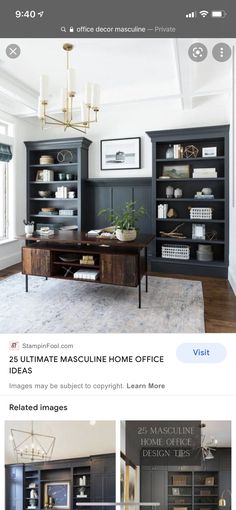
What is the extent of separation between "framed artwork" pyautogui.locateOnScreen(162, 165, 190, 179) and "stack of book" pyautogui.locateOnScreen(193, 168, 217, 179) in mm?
117

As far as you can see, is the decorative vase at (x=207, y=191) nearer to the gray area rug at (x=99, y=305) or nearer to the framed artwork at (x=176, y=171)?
the framed artwork at (x=176, y=171)

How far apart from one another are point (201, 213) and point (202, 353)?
302 centimetres

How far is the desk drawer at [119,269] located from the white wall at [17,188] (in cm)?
104

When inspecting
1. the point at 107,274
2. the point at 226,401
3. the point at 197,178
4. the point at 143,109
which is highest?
the point at 143,109

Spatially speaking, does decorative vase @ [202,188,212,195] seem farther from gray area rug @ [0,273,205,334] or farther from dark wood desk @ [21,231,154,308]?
dark wood desk @ [21,231,154,308]

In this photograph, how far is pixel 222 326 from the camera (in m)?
1.03

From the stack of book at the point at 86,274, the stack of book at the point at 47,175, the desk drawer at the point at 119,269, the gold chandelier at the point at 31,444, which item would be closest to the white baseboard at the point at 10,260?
the stack of book at the point at 86,274

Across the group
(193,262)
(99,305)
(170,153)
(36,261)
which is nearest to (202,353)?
(99,305)

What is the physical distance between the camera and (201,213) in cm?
336

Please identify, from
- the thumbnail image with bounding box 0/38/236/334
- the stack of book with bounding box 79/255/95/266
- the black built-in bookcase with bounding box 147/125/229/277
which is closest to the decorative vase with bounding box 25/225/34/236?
the thumbnail image with bounding box 0/38/236/334

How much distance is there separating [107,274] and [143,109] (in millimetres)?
2221

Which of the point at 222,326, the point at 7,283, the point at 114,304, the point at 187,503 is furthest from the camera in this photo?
the point at 7,283
